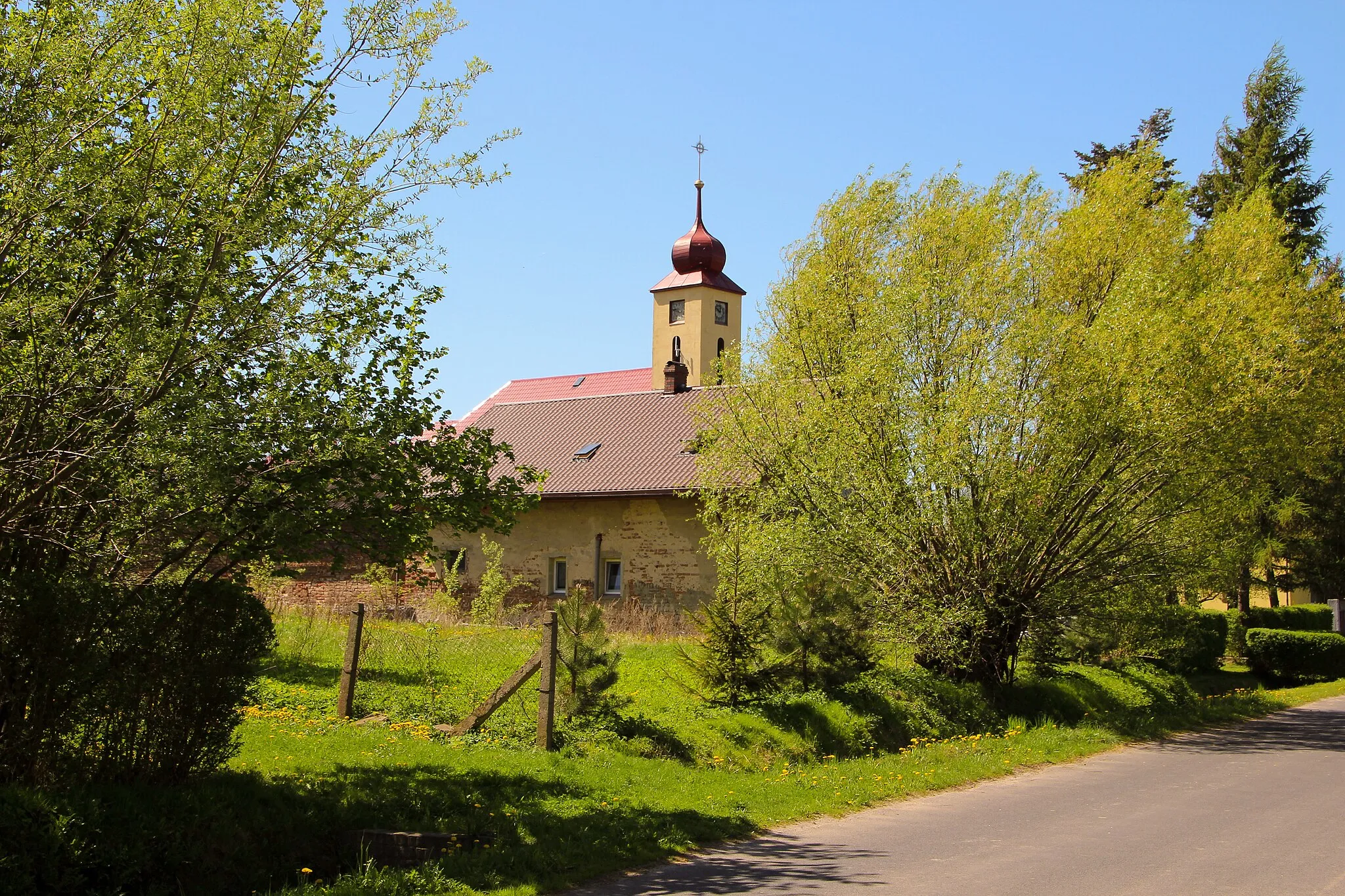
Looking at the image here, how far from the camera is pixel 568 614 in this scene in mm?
11070

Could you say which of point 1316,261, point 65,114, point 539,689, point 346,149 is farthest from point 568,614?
point 1316,261

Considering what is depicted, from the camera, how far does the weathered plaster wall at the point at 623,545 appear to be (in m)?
28.5

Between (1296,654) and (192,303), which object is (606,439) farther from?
(192,303)

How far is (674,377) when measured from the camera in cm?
3638

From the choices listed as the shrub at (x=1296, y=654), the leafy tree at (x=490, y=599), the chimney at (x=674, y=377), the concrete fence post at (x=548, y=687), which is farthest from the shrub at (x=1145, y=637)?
Result: the chimney at (x=674, y=377)

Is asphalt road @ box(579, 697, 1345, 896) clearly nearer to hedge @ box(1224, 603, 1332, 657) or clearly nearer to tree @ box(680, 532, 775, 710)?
tree @ box(680, 532, 775, 710)

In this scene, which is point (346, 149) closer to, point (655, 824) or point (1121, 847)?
point (655, 824)

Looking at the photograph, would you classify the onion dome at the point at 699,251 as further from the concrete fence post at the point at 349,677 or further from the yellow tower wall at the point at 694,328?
the concrete fence post at the point at 349,677

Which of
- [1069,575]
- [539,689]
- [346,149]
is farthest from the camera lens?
[1069,575]

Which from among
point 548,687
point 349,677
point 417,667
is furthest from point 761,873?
point 417,667

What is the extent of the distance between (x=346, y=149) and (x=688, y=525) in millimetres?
21047

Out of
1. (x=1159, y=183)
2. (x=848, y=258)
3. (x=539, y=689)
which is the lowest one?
(x=539, y=689)

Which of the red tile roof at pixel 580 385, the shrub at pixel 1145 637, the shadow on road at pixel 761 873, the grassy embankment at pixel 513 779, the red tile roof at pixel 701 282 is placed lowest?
the shadow on road at pixel 761 873

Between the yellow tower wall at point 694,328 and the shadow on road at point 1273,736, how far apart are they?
3461 centimetres
